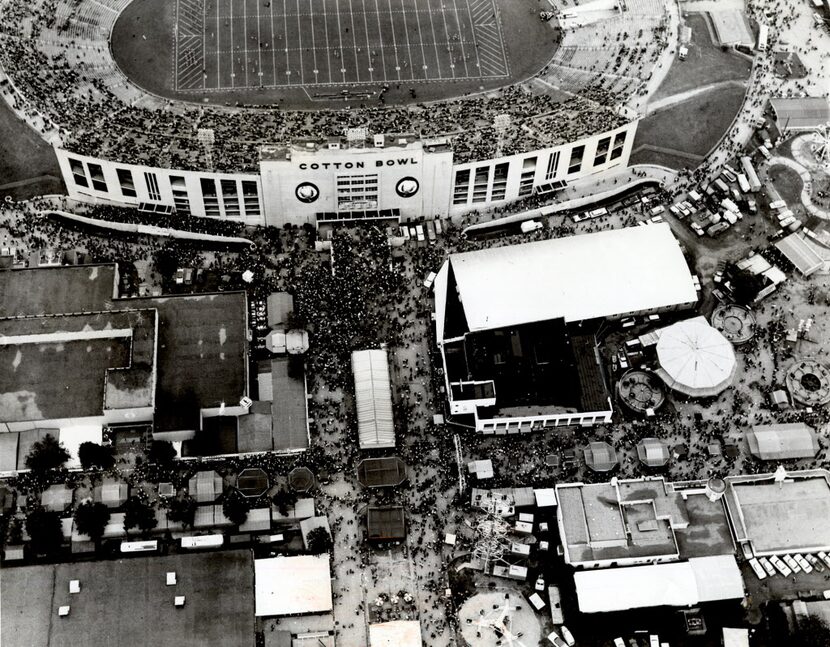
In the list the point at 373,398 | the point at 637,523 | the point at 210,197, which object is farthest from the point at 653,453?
the point at 210,197

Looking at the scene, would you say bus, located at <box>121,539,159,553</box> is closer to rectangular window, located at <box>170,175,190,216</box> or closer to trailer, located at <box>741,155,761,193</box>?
rectangular window, located at <box>170,175,190,216</box>

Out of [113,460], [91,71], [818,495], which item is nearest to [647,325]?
[818,495]

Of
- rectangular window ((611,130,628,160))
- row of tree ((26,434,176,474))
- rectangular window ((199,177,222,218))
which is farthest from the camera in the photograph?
rectangular window ((611,130,628,160))

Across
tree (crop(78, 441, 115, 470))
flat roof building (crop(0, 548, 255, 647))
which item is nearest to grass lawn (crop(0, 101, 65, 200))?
tree (crop(78, 441, 115, 470))

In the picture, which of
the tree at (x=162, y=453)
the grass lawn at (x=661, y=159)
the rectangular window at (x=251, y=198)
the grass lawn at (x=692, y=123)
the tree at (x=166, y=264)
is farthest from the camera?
the grass lawn at (x=692, y=123)

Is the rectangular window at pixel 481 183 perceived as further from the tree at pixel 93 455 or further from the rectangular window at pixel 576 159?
the tree at pixel 93 455

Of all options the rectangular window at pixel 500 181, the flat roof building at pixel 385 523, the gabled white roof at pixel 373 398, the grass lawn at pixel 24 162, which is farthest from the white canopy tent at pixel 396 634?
the grass lawn at pixel 24 162

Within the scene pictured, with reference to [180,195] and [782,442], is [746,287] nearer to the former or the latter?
[782,442]
